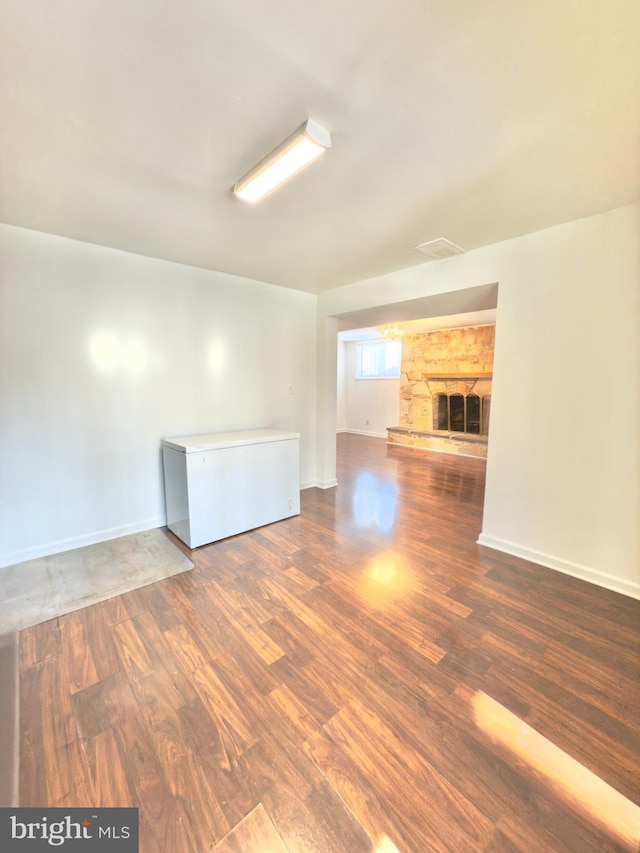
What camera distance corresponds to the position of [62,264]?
8.06ft

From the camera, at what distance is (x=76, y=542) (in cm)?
264

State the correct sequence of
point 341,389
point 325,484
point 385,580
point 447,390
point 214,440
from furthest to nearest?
point 341,389 → point 447,390 → point 325,484 → point 214,440 → point 385,580

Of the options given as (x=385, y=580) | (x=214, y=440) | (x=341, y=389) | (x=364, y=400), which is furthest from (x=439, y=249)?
(x=341, y=389)

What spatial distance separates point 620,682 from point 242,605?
190 cm

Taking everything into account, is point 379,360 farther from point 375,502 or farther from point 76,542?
point 76,542

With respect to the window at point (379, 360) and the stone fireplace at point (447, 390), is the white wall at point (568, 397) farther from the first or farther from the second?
the window at point (379, 360)

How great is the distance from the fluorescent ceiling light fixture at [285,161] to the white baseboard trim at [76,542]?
8.94 ft

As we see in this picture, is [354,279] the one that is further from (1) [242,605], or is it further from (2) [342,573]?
(1) [242,605]

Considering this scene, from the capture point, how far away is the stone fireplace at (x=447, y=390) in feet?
20.3

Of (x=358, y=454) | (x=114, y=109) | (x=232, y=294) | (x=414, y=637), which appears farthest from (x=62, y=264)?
(x=358, y=454)

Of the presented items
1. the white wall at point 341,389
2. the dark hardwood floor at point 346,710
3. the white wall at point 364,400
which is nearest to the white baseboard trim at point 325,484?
the dark hardwood floor at point 346,710

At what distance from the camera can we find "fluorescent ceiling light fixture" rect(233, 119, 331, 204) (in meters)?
1.37

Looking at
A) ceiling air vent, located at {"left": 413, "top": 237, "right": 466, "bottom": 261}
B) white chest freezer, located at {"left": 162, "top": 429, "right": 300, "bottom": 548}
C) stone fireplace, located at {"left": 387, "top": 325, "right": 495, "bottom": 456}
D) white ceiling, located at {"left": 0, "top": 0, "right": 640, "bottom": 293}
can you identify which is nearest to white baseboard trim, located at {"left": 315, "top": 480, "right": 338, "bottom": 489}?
white chest freezer, located at {"left": 162, "top": 429, "right": 300, "bottom": 548}

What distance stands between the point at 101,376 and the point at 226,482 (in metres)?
1.35
